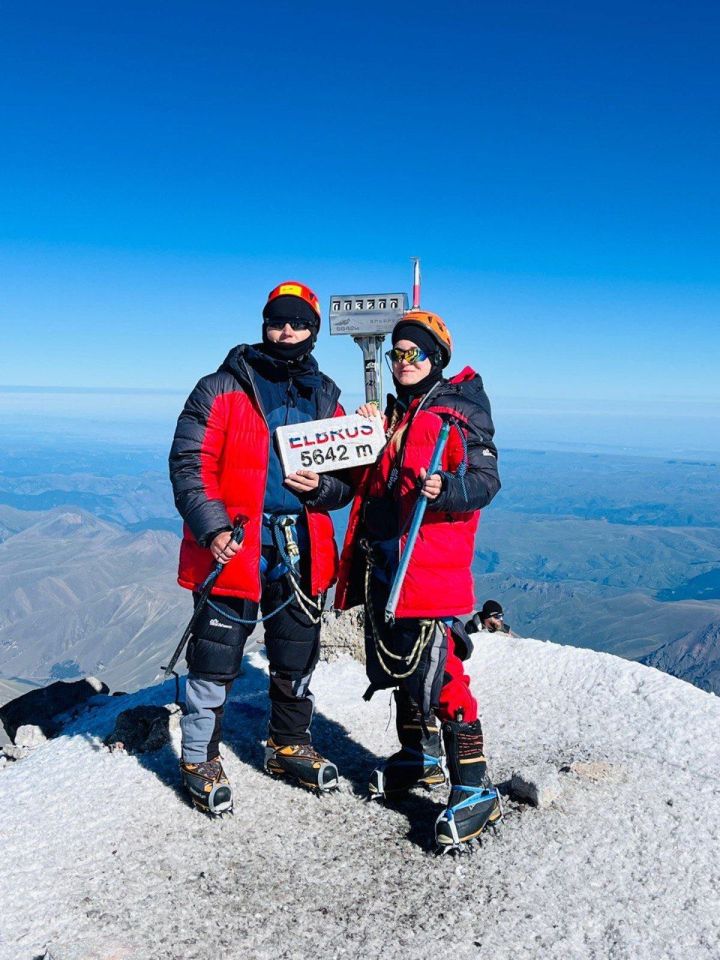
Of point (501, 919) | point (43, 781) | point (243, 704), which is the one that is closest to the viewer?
point (501, 919)

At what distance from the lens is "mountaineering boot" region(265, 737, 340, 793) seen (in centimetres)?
546

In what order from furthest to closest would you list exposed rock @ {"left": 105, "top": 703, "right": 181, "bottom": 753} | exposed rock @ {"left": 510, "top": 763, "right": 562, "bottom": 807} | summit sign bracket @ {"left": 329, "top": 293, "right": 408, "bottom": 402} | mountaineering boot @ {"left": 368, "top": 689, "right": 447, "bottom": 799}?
1. summit sign bracket @ {"left": 329, "top": 293, "right": 408, "bottom": 402}
2. exposed rock @ {"left": 105, "top": 703, "right": 181, "bottom": 753}
3. mountaineering boot @ {"left": 368, "top": 689, "right": 447, "bottom": 799}
4. exposed rock @ {"left": 510, "top": 763, "right": 562, "bottom": 807}

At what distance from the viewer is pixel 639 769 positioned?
558cm

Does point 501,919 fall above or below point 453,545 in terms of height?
below

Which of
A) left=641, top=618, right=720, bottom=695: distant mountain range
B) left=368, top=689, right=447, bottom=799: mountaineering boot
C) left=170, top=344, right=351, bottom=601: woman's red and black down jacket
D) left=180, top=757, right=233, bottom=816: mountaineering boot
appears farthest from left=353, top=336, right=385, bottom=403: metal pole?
left=641, top=618, right=720, bottom=695: distant mountain range

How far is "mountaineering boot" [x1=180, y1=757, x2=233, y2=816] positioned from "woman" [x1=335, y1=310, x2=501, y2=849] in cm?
145


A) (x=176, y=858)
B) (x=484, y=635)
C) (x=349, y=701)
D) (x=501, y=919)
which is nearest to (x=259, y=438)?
(x=176, y=858)

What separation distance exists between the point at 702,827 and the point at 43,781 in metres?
5.47

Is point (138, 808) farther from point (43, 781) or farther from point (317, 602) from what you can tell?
point (317, 602)

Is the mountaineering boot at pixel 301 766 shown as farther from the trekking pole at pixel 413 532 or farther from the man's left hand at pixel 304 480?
the man's left hand at pixel 304 480

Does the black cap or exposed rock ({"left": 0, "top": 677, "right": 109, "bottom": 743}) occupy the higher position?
the black cap

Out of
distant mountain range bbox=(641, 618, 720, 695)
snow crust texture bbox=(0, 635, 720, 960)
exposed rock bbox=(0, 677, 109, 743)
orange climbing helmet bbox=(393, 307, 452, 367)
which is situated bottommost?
distant mountain range bbox=(641, 618, 720, 695)

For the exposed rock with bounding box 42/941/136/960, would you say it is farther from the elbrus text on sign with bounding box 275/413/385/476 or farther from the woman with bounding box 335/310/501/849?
the elbrus text on sign with bounding box 275/413/385/476

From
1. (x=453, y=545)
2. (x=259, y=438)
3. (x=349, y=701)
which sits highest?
(x=259, y=438)
